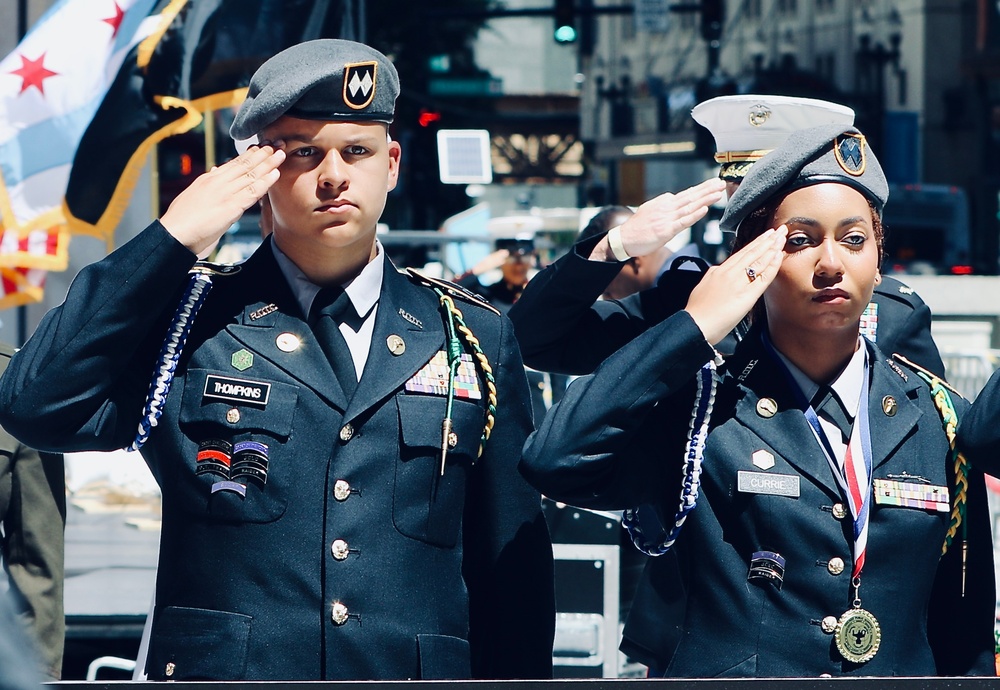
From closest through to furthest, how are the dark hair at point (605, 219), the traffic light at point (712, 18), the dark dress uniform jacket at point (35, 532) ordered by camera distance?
the dark dress uniform jacket at point (35, 532), the dark hair at point (605, 219), the traffic light at point (712, 18)

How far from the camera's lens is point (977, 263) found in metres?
25.2

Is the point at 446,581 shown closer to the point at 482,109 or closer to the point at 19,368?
the point at 19,368

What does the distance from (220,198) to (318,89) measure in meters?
0.29

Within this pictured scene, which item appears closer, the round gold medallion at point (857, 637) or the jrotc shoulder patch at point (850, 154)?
the round gold medallion at point (857, 637)

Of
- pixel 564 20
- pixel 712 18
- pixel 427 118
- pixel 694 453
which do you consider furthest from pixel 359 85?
pixel 564 20

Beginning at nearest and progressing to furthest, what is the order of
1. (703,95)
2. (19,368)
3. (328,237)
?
(19,368), (328,237), (703,95)

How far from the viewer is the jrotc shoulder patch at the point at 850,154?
264 centimetres

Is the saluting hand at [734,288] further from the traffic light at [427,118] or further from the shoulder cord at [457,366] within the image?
the traffic light at [427,118]

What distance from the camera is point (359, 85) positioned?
8.82ft

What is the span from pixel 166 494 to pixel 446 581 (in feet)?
1.74

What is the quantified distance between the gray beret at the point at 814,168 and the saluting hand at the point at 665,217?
0.23 m

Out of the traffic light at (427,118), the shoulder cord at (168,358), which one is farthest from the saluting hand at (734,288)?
Answer: the traffic light at (427,118)

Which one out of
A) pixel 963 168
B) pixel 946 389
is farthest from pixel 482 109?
pixel 946 389

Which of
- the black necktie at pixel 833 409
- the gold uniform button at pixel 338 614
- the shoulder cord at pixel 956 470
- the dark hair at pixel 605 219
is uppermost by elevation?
the dark hair at pixel 605 219
